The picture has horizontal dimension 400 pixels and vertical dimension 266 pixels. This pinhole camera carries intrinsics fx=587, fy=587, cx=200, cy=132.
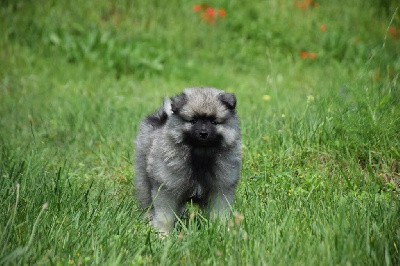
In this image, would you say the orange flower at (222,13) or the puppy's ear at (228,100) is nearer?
the puppy's ear at (228,100)

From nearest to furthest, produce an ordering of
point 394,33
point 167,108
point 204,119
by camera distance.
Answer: point 204,119 < point 167,108 < point 394,33

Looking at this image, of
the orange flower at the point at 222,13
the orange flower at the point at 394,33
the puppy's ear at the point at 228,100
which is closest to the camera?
the puppy's ear at the point at 228,100

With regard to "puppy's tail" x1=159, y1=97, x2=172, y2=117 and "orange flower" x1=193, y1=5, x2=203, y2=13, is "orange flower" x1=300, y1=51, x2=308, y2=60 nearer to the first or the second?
"orange flower" x1=193, y1=5, x2=203, y2=13

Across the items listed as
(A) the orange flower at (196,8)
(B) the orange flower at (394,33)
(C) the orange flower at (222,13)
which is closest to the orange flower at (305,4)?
(C) the orange flower at (222,13)

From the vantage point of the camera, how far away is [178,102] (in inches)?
181

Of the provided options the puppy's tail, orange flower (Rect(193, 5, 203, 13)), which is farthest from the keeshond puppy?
orange flower (Rect(193, 5, 203, 13))

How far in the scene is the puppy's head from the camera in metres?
4.45

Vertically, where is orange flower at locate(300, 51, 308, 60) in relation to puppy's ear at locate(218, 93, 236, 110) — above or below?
below

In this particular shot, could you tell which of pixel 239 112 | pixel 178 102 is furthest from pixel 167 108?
pixel 239 112

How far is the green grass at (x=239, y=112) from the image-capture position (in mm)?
3520

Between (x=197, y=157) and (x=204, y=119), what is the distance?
0.31m

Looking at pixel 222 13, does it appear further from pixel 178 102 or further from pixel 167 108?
pixel 178 102

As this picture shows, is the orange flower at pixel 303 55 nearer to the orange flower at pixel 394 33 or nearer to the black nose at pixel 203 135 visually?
the orange flower at pixel 394 33

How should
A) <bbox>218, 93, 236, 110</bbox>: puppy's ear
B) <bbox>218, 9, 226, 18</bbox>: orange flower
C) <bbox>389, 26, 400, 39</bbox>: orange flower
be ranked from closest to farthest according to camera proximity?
<bbox>218, 93, 236, 110</bbox>: puppy's ear
<bbox>389, 26, 400, 39</bbox>: orange flower
<bbox>218, 9, 226, 18</bbox>: orange flower
